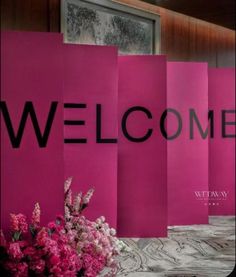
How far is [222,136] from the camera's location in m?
6.18

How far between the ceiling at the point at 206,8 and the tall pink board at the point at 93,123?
76.5 inches

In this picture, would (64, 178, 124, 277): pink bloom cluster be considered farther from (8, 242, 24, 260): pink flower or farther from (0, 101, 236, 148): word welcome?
(0, 101, 236, 148): word welcome

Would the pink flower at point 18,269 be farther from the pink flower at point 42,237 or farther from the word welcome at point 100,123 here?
the word welcome at point 100,123

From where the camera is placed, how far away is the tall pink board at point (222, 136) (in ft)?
20.1

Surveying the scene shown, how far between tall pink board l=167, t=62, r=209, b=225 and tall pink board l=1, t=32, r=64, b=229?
2.53 meters

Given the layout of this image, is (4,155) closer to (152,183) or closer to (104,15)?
(152,183)

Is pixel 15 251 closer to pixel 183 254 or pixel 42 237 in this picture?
pixel 42 237

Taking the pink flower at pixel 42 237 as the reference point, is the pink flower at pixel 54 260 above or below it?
below

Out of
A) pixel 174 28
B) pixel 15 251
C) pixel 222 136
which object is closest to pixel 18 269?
pixel 15 251

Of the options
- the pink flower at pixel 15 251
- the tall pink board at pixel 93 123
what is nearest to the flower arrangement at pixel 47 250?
the pink flower at pixel 15 251

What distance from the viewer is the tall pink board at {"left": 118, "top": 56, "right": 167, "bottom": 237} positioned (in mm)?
4762

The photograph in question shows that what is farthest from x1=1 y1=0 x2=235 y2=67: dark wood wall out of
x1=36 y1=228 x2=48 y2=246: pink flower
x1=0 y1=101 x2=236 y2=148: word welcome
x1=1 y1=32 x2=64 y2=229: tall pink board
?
x1=36 y1=228 x2=48 y2=246: pink flower

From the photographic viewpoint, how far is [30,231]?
2.95 meters

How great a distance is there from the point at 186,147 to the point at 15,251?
10.3 ft
